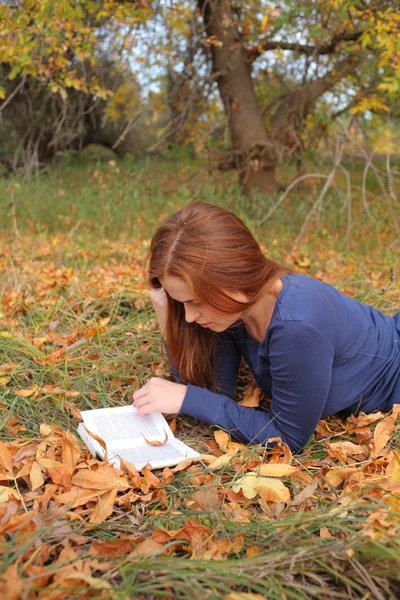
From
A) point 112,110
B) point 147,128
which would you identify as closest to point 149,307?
point 112,110

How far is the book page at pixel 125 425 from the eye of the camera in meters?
2.00

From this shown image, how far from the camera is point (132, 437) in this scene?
6.60ft

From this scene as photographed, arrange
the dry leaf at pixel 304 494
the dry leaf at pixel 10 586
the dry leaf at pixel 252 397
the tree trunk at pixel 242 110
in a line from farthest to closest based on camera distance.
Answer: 1. the tree trunk at pixel 242 110
2. the dry leaf at pixel 252 397
3. the dry leaf at pixel 304 494
4. the dry leaf at pixel 10 586

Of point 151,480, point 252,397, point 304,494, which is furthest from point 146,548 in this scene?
point 252,397

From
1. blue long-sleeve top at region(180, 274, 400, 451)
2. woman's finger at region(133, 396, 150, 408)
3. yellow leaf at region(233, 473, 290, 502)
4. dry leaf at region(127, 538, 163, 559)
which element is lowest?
yellow leaf at region(233, 473, 290, 502)

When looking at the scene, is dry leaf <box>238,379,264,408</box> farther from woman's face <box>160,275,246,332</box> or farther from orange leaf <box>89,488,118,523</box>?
orange leaf <box>89,488,118,523</box>

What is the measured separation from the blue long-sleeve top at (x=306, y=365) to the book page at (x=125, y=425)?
127 mm

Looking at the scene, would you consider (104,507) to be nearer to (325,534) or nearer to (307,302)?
(325,534)

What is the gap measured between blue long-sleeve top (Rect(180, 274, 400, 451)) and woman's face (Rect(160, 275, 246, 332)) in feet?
0.44

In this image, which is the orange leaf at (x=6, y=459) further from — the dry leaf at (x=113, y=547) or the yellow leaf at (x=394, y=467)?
the yellow leaf at (x=394, y=467)

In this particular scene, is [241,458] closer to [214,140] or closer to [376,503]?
[376,503]

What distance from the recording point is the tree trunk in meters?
6.29

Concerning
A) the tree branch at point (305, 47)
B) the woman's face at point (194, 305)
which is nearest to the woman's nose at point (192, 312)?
the woman's face at point (194, 305)

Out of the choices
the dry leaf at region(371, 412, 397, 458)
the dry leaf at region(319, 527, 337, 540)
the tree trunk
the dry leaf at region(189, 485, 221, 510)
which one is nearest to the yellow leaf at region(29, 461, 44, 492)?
the dry leaf at region(189, 485, 221, 510)
